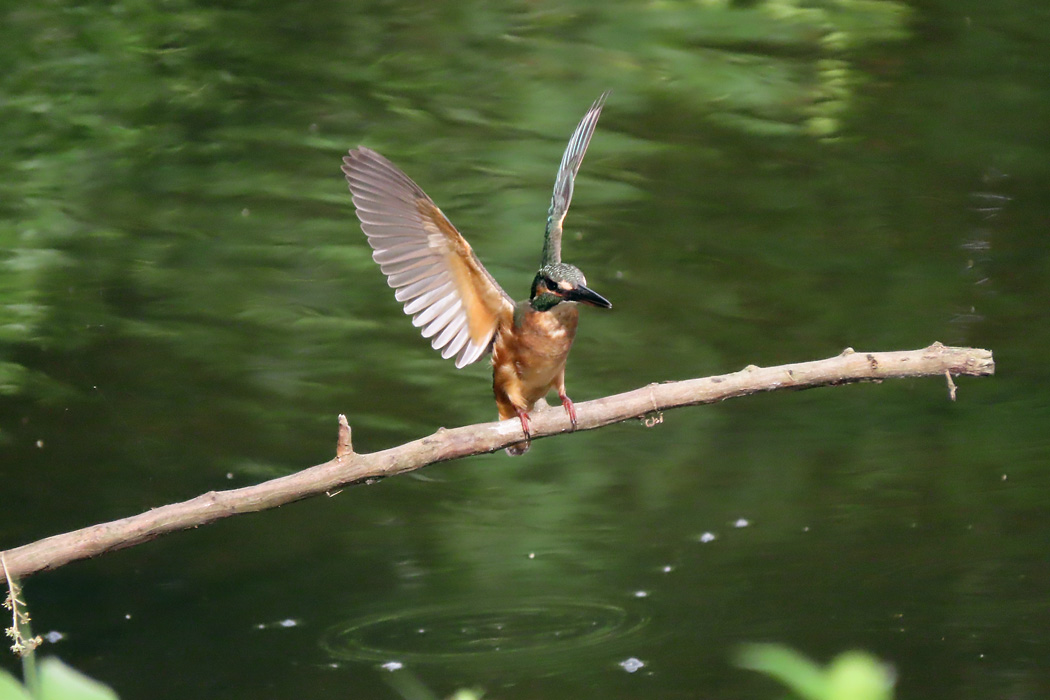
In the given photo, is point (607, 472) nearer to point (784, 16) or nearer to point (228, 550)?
point (228, 550)

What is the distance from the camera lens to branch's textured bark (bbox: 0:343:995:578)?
5.93 feet

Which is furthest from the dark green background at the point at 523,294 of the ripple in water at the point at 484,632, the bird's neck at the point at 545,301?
the bird's neck at the point at 545,301

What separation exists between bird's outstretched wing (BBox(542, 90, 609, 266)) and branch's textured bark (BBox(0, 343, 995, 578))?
409 millimetres

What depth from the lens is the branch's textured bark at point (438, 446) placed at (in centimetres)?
181

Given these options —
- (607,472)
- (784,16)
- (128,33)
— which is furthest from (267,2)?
(607,472)

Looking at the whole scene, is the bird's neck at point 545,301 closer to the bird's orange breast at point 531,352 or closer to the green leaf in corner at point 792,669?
the bird's orange breast at point 531,352

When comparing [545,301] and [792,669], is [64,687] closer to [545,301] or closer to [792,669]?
[792,669]

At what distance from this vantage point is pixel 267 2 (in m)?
4.84

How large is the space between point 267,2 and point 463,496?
8.19ft

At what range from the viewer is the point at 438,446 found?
6.27ft

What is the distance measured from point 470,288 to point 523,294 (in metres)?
1.56

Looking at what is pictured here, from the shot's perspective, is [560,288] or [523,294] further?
[523,294]

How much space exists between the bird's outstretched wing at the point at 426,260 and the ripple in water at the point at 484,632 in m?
1.28

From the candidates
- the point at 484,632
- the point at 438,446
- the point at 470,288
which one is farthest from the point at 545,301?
the point at 484,632
